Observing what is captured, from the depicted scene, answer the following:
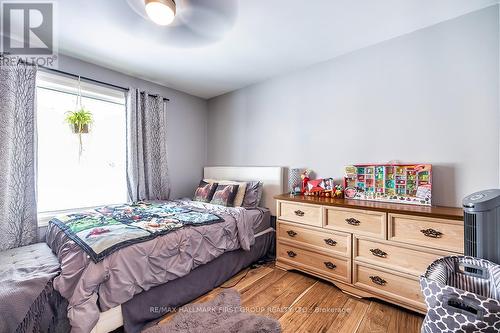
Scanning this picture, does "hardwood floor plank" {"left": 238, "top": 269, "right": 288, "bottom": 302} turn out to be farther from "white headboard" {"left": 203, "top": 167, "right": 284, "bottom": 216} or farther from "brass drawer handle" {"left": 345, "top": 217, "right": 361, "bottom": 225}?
"brass drawer handle" {"left": 345, "top": 217, "right": 361, "bottom": 225}

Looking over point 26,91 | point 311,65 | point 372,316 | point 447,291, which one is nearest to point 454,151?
point 447,291

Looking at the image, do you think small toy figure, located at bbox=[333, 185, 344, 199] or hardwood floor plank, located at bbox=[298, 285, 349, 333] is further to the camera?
small toy figure, located at bbox=[333, 185, 344, 199]

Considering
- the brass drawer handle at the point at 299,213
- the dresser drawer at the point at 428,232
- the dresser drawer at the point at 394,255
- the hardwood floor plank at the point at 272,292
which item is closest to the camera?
the dresser drawer at the point at 428,232

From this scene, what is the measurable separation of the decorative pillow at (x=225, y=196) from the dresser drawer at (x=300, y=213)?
2.16 ft

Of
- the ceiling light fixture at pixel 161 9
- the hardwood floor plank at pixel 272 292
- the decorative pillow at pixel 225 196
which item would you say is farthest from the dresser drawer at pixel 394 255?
the ceiling light fixture at pixel 161 9

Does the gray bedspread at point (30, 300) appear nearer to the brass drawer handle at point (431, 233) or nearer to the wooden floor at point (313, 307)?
the wooden floor at point (313, 307)

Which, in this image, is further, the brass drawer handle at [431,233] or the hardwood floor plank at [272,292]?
the hardwood floor plank at [272,292]

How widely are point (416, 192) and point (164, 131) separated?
10.1ft

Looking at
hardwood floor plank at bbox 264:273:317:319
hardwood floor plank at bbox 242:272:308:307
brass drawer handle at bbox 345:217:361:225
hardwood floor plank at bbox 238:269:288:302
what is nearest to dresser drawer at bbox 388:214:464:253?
A: brass drawer handle at bbox 345:217:361:225

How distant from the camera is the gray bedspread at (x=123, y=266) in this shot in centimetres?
130

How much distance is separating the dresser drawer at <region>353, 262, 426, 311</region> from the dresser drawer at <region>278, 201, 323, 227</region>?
0.50 meters

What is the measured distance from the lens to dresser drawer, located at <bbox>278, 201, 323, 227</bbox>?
212 cm

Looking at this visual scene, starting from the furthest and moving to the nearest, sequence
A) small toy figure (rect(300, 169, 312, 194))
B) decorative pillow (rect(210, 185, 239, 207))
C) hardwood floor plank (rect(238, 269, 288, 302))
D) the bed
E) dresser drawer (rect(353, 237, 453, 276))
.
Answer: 1. decorative pillow (rect(210, 185, 239, 207))
2. small toy figure (rect(300, 169, 312, 194))
3. hardwood floor plank (rect(238, 269, 288, 302))
4. dresser drawer (rect(353, 237, 453, 276))
5. the bed

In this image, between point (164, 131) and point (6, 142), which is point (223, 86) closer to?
point (164, 131)
